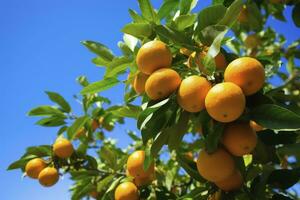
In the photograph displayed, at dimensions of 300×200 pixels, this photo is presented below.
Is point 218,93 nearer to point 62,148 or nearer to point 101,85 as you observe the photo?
point 101,85

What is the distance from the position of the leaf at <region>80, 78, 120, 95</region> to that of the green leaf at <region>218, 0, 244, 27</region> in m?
0.75

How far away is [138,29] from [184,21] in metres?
0.24

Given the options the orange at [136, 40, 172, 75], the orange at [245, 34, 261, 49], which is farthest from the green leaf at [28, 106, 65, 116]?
the orange at [245, 34, 261, 49]

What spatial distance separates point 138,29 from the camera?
181cm

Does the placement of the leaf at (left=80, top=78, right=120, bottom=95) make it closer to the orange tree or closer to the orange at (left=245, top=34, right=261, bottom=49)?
the orange tree

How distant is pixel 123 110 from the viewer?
2.04m

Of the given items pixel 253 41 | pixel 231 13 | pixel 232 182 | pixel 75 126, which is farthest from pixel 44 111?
pixel 253 41

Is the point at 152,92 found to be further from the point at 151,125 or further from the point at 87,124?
the point at 87,124

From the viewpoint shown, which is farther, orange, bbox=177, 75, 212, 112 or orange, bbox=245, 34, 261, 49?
orange, bbox=245, 34, 261, 49

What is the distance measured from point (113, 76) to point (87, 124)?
1.34m

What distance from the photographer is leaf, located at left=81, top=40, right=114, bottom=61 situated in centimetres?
224

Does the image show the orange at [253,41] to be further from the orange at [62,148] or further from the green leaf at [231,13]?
the green leaf at [231,13]

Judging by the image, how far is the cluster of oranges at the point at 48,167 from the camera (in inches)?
105

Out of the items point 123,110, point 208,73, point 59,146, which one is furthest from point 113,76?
point 59,146
